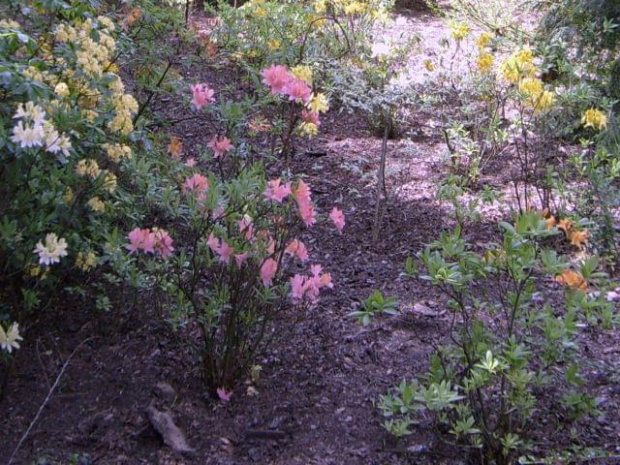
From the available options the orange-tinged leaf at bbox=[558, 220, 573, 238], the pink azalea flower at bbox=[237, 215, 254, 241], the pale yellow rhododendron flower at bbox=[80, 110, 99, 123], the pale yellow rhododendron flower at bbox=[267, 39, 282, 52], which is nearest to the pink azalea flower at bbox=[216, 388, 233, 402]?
the pink azalea flower at bbox=[237, 215, 254, 241]

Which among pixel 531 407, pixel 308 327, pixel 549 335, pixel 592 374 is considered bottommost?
pixel 308 327

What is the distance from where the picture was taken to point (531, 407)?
2107 mm

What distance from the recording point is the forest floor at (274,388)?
233 centimetres

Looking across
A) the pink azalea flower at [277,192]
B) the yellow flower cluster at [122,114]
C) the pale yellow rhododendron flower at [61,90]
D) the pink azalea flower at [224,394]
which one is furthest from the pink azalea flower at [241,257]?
the pale yellow rhododendron flower at [61,90]

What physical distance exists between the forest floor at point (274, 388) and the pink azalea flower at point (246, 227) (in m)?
0.53

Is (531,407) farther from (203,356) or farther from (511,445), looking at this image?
(203,356)

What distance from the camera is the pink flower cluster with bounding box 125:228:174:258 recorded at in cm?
229

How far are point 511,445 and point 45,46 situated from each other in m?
2.06

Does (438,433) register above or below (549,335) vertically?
below

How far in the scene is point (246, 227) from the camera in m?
2.34

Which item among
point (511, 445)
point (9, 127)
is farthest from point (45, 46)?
point (511, 445)

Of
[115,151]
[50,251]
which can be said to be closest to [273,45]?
[115,151]

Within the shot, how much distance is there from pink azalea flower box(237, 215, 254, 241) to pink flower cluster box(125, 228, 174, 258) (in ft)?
0.81

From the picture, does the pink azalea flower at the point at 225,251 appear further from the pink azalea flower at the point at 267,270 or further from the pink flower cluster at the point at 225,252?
the pink azalea flower at the point at 267,270
